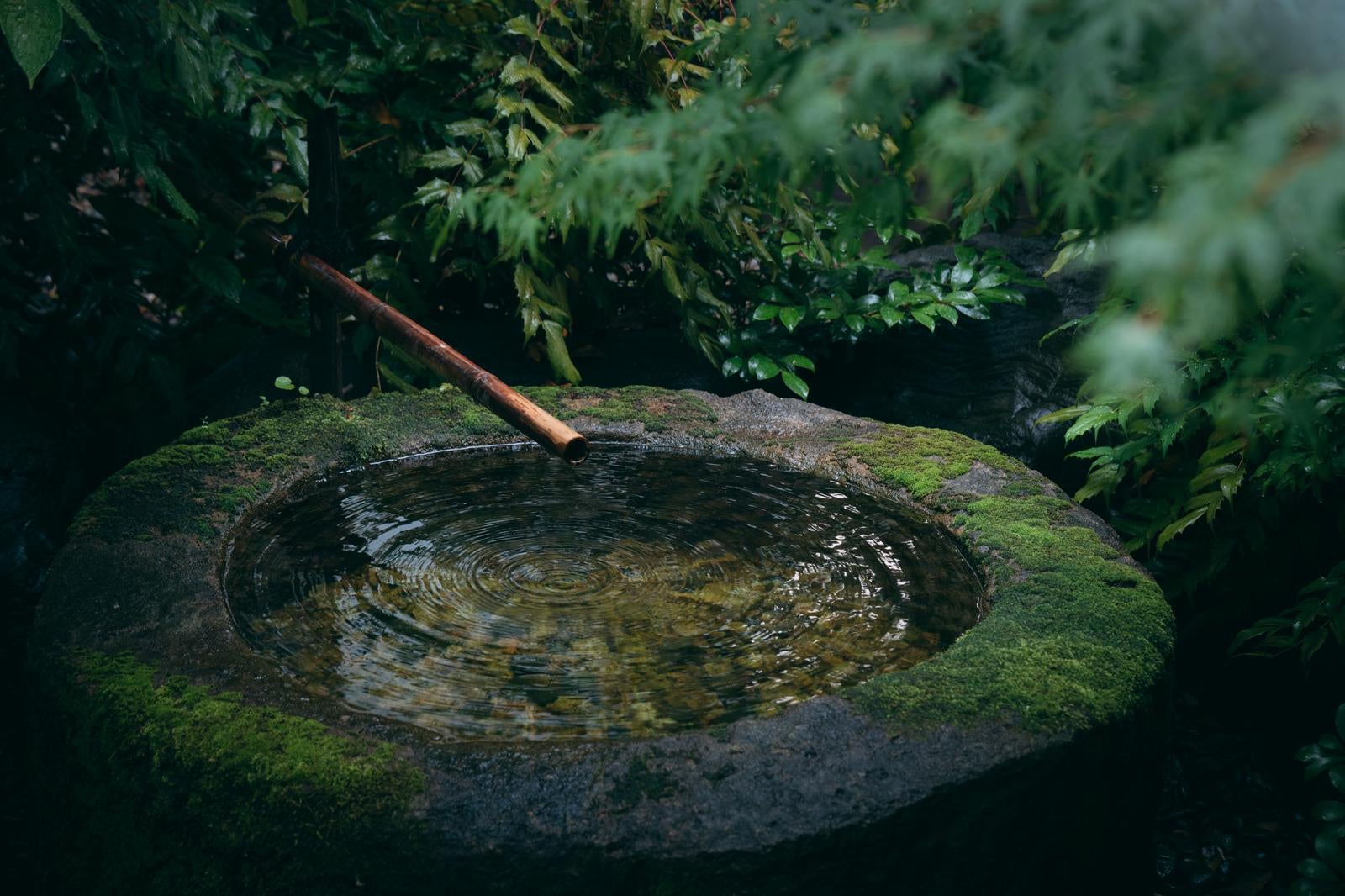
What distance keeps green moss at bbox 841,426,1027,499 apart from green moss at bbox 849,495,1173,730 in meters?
0.39

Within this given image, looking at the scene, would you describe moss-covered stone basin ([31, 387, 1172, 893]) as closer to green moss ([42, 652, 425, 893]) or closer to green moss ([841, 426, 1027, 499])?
green moss ([42, 652, 425, 893])

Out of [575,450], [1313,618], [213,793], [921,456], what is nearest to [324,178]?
[575,450]

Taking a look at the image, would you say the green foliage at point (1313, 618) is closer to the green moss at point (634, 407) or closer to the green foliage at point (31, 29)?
the green moss at point (634, 407)

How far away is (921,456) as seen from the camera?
10.5ft

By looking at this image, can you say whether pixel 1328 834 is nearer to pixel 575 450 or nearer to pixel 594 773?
pixel 594 773

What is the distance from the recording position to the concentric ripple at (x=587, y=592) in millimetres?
2016

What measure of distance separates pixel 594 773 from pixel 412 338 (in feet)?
5.12

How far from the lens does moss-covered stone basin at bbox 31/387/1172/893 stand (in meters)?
1.55

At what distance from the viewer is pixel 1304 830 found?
2738 millimetres

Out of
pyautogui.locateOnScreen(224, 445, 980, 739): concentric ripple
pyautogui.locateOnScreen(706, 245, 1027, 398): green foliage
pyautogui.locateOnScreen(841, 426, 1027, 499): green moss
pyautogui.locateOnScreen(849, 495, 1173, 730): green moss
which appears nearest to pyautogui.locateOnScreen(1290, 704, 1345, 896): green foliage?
pyautogui.locateOnScreen(849, 495, 1173, 730): green moss

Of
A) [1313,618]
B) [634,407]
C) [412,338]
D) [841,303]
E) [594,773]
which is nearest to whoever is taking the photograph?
[594,773]

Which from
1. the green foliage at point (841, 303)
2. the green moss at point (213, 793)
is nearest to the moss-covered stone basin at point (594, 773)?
the green moss at point (213, 793)

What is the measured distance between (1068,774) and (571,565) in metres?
1.28

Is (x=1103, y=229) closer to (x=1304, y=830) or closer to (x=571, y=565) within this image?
(x=571, y=565)
